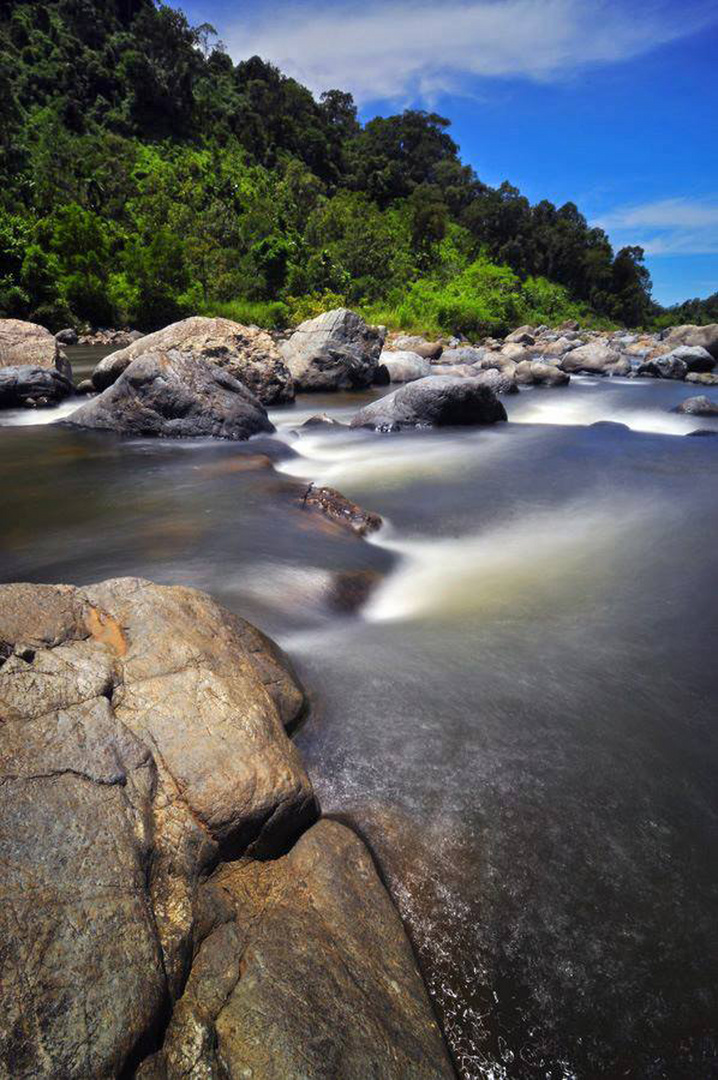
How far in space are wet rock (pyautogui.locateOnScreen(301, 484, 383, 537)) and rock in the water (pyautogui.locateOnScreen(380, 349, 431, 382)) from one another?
11830 mm

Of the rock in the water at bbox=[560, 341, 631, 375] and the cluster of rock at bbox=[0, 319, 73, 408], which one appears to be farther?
the rock in the water at bbox=[560, 341, 631, 375]

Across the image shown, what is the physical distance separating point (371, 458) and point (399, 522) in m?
2.96

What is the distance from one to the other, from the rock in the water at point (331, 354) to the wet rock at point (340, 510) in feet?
31.3

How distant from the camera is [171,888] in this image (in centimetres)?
176

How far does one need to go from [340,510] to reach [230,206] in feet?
144

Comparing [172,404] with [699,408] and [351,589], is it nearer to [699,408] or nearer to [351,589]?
[351,589]

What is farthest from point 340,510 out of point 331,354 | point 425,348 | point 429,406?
point 425,348

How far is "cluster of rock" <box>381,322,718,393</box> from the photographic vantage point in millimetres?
18016

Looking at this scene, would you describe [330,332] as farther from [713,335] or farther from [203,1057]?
[713,335]

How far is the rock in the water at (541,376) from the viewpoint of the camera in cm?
1792

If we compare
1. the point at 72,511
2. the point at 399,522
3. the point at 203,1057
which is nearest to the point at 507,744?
the point at 203,1057

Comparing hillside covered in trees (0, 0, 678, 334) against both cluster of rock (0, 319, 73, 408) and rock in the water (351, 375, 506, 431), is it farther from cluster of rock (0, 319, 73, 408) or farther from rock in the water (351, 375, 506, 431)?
rock in the water (351, 375, 506, 431)

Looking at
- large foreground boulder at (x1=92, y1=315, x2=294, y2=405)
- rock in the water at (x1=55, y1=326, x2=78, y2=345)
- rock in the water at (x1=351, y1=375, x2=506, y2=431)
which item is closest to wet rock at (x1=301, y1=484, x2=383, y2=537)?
rock in the water at (x1=351, y1=375, x2=506, y2=431)

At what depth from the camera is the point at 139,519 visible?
20.1 ft
